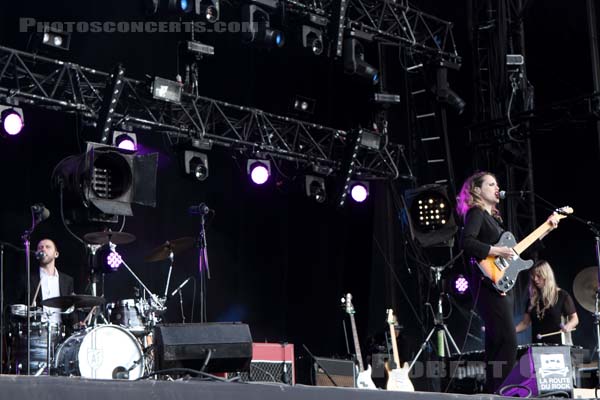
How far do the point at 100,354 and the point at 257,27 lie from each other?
366cm

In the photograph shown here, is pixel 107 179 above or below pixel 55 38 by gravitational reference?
below

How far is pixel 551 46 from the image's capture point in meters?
10.7

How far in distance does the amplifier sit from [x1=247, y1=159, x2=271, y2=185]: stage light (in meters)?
2.79

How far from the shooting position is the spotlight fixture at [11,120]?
8.52 m

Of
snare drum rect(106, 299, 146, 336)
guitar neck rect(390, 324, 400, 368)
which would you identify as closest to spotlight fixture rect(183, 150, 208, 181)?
snare drum rect(106, 299, 146, 336)

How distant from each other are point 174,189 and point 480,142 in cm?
335

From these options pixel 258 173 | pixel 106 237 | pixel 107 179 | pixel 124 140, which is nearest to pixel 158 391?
pixel 107 179

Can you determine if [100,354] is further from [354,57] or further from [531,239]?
[354,57]

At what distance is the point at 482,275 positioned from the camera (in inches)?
219

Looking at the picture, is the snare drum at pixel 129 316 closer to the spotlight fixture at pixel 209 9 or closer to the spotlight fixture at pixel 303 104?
the spotlight fixture at pixel 209 9

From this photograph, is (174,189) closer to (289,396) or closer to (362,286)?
(362,286)

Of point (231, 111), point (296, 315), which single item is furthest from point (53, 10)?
point (296, 315)

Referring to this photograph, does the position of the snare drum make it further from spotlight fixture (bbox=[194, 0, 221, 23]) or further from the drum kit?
spotlight fixture (bbox=[194, 0, 221, 23])

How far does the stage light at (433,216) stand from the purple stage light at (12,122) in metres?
3.89
